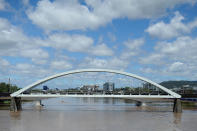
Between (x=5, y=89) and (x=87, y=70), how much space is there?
5100 centimetres

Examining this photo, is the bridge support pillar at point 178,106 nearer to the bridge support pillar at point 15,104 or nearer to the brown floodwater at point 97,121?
the brown floodwater at point 97,121

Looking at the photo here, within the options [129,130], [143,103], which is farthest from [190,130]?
[143,103]

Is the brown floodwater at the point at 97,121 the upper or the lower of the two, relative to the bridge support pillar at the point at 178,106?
lower

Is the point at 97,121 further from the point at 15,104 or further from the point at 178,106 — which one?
the point at 15,104

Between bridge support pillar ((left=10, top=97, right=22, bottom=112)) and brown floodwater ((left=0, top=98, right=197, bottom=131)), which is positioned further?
bridge support pillar ((left=10, top=97, right=22, bottom=112))

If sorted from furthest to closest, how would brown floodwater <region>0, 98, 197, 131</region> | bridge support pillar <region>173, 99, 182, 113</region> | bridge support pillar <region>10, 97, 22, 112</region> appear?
bridge support pillar <region>10, 97, 22, 112</region>
bridge support pillar <region>173, 99, 182, 113</region>
brown floodwater <region>0, 98, 197, 131</region>

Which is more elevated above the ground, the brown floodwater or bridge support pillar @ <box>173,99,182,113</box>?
bridge support pillar @ <box>173,99,182,113</box>

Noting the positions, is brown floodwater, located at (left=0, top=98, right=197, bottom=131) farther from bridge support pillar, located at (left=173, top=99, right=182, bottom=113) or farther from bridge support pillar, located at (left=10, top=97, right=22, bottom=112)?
bridge support pillar, located at (left=173, top=99, right=182, bottom=113)

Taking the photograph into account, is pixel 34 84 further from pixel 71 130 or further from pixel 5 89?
pixel 5 89

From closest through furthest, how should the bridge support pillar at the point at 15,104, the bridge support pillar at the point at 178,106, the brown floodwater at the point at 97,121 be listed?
Result: the brown floodwater at the point at 97,121, the bridge support pillar at the point at 178,106, the bridge support pillar at the point at 15,104

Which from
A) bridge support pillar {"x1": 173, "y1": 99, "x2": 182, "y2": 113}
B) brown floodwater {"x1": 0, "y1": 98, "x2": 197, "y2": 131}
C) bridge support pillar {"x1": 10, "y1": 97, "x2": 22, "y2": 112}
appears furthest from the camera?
bridge support pillar {"x1": 10, "y1": 97, "x2": 22, "y2": 112}

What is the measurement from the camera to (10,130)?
24078 mm

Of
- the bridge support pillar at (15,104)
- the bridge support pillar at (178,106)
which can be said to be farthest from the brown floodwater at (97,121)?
the bridge support pillar at (178,106)

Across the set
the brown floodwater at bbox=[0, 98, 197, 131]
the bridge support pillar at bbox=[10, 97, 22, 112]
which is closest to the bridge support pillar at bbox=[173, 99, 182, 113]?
the brown floodwater at bbox=[0, 98, 197, 131]
